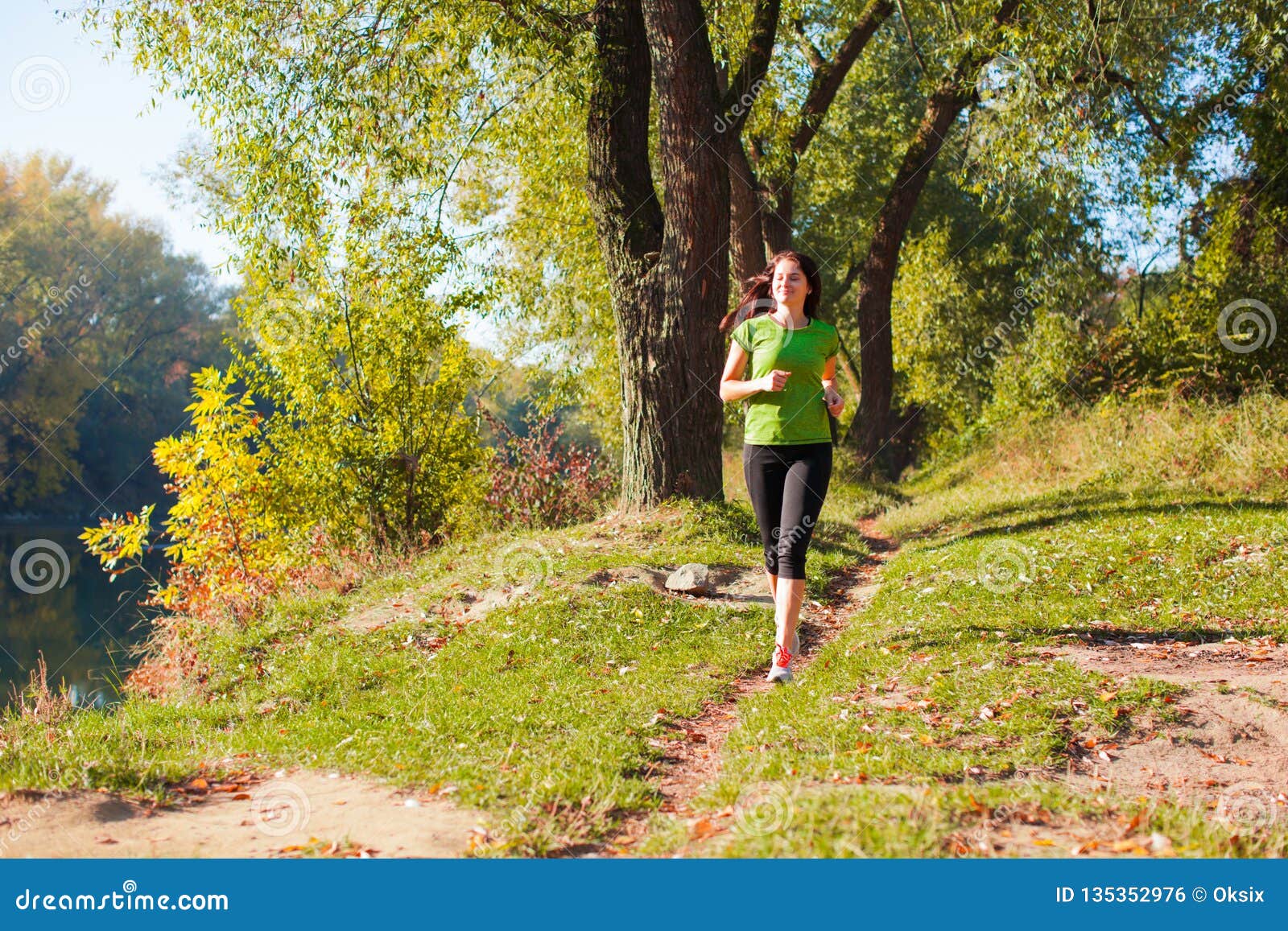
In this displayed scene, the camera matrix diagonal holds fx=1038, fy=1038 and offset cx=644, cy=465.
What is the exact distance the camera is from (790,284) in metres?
6.31

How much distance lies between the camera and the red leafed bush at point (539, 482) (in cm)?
1434

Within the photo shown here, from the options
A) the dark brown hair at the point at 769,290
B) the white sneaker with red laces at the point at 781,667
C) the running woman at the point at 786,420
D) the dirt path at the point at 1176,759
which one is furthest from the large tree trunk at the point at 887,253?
the white sneaker with red laces at the point at 781,667

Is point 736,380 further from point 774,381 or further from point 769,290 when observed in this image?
point 769,290

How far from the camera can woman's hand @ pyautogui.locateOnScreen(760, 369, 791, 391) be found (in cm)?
595

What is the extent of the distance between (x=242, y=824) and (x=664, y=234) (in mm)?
8202

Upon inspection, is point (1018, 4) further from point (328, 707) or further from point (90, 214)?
point (90, 214)

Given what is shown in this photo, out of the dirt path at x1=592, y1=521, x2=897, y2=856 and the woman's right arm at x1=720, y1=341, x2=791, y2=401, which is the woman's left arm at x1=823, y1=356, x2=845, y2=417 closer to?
the woman's right arm at x1=720, y1=341, x2=791, y2=401

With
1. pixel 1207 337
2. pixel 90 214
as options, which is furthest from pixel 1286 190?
pixel 90 214

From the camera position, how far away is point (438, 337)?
42.7ft

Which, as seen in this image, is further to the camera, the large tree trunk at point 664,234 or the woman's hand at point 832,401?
the large tree trunk at point 664,234

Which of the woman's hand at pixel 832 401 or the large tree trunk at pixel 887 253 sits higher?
the large tree trunk at pixel 887 253

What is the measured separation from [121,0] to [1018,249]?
25.5 m

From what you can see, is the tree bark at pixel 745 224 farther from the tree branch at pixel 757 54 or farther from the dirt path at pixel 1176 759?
the dirt path at pixel 1176 759

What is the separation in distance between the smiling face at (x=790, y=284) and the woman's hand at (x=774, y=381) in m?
0.55
